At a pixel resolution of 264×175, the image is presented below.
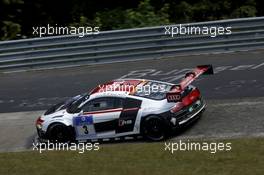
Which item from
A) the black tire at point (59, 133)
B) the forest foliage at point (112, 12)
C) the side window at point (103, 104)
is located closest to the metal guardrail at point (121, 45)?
the forest foliage at point (112, 12)

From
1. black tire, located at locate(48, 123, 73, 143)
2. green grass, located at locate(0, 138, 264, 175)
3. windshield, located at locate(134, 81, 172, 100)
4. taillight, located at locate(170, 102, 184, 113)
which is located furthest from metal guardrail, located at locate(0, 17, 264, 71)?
green grass, located at locate(0, 138, 264, 175)

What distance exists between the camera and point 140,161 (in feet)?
46.5

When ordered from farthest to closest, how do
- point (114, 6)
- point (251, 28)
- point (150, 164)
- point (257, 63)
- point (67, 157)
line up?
point (114, 6) < point (251, 28) < point (257, 63) < point (67, 157) < point (150, 164)

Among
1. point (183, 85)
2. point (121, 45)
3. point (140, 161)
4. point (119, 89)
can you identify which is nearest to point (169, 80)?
point (121, 45)

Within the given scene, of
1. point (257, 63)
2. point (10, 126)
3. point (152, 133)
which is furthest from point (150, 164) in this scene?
point (257, 63)

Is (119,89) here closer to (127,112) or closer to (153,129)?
(127,112)

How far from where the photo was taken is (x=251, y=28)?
74.9 feet

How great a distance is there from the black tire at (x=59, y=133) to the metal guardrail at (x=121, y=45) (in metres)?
7.39

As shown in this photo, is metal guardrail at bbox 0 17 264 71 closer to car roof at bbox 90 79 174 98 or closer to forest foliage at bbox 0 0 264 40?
forest foliage at bbox 0 0 264 40

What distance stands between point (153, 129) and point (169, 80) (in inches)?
207

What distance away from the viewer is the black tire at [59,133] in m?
16.3

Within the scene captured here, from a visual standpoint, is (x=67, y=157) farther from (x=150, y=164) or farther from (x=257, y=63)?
(x=257, y=63)

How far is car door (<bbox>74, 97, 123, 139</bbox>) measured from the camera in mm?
15789

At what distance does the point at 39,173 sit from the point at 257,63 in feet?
32.0
